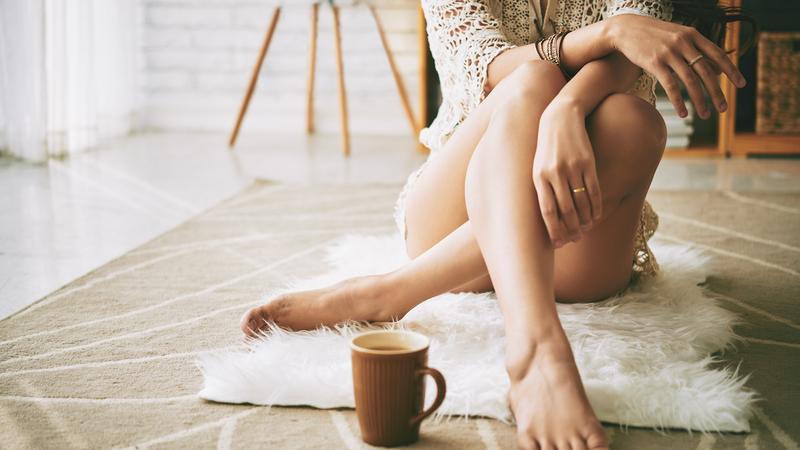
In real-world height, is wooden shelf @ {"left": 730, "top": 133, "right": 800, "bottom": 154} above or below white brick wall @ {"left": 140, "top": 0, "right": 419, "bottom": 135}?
below

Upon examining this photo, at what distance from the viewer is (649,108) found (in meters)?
1.03

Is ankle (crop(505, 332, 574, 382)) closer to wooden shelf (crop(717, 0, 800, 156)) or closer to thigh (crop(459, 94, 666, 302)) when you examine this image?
thigh (crop(459, 94, 666, 302))

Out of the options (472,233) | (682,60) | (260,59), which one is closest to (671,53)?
(682,60)

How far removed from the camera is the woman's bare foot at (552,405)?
2.62 feet

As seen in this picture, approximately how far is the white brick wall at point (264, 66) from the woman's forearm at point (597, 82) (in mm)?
2765

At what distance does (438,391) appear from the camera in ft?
2.64

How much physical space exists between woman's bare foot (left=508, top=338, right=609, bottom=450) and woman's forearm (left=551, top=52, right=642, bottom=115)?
297 mm

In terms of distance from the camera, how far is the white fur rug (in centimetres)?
91

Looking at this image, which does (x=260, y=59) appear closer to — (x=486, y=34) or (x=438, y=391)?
(x=486, y=34)

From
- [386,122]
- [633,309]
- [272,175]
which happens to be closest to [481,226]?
[633,309]

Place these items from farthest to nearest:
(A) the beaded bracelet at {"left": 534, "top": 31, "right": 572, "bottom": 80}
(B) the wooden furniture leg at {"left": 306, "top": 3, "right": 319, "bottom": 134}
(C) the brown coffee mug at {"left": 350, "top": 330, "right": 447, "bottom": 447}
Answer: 1. (B) the wooden furniture leg at {"left": 306, "top": 3, "right": 319, "bottom": 134}
2. (A) the beaded bracelet at {"left": 534, "top": 31, "right": 572, "bottom": 80}
3. (C) the brown coffee mug at {"left": 350, "top": 330, "right": 447, "bottom": 447}

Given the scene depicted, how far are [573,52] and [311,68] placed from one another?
7.76ft

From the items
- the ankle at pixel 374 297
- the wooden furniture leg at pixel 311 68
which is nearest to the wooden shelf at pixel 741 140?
the wooden furniture leg at pixel 311 68

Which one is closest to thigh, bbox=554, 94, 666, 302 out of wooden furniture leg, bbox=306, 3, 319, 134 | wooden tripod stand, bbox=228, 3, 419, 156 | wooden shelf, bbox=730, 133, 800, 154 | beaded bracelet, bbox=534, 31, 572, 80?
beaded bracelet, bbox=534, 31, 572, 80
